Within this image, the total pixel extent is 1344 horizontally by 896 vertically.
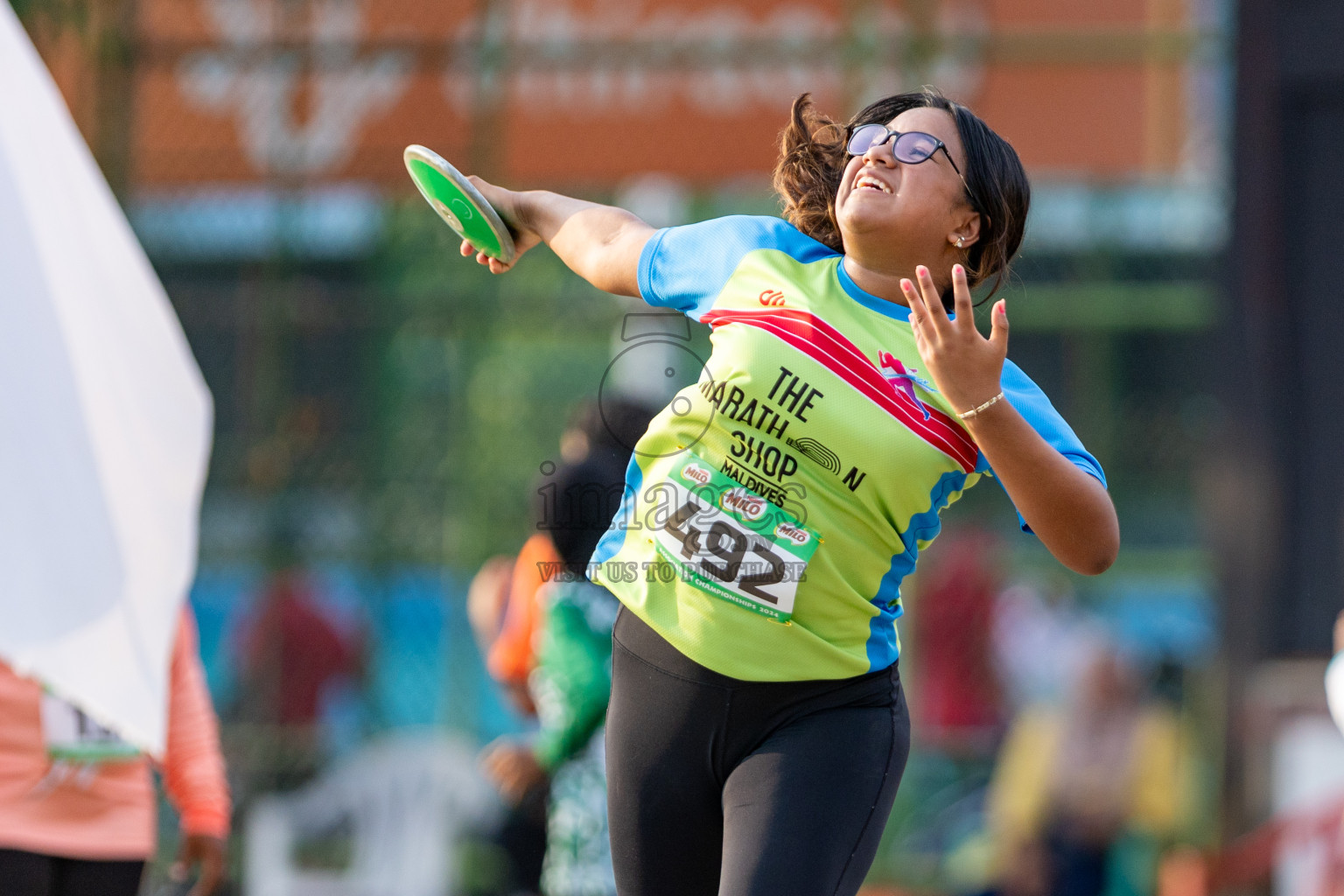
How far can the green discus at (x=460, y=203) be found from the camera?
262 centimetres

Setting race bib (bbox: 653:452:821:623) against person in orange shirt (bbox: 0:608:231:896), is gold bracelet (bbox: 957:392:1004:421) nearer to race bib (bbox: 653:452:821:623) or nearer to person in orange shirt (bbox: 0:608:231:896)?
race bib (bbox: 653:452:821:623)

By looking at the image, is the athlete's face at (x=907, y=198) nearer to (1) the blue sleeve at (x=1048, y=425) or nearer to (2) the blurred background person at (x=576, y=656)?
(1) the blue sleeve at (x=1048, y=425)

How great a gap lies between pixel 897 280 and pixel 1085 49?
4.84 meters

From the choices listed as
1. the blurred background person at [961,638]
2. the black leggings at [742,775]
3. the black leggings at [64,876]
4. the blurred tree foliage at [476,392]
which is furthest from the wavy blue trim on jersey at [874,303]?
the blurred background person at [961,638]

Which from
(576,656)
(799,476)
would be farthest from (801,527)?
(576,656)

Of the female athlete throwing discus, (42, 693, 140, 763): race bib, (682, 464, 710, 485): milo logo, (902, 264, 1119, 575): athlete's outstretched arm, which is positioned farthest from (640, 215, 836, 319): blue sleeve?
(42, 693, 140, 763): race bib

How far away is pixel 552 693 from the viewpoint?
4137 mm

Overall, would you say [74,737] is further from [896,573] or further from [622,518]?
[896,573]

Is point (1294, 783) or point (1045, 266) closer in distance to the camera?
point (1294, 783)

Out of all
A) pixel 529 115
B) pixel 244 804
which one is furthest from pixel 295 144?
pixel 244 804

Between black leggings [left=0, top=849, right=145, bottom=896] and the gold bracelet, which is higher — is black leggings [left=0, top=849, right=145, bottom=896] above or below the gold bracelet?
below

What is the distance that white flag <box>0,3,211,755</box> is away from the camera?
2.76 meters

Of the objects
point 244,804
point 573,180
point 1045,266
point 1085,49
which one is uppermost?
point 1085,49

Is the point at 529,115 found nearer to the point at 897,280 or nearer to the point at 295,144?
the point at 295,144
